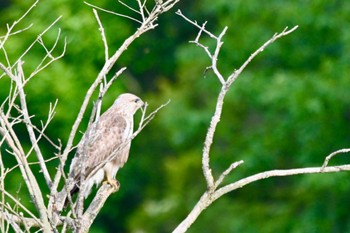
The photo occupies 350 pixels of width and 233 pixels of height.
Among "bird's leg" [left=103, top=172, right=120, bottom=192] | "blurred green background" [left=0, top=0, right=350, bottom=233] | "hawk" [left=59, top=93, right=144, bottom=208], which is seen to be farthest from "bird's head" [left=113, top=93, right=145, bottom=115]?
"blurred green background" [left=0, top=0, right=350, bottom=233]

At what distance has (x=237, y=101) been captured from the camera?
880 inches

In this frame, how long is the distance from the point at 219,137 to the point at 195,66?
5.72ft

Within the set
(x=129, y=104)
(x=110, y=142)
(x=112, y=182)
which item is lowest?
(x=112, y=182)

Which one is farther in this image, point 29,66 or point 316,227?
point 316,227

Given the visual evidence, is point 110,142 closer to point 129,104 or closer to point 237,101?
point 129,104

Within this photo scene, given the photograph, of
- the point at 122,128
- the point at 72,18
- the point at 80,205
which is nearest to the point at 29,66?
the point at 72,18

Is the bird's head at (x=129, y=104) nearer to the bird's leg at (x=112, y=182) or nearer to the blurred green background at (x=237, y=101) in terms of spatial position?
the bird's leg at (x=112, y=182)

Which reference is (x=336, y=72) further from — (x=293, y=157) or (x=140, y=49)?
(x=140, y=49)

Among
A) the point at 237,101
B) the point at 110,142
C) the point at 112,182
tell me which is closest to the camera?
the point at 112,182

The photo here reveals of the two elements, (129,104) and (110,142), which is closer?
(110,142)

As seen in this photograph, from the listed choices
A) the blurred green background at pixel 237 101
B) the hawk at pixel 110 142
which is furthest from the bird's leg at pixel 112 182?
the blurred green background at pixel 237 101

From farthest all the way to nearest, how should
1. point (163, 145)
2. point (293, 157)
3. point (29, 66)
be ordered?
point (163, 145) → point (293, 157) → point (29, 66)

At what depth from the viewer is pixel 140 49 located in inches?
897

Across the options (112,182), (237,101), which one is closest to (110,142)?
(112,182)
